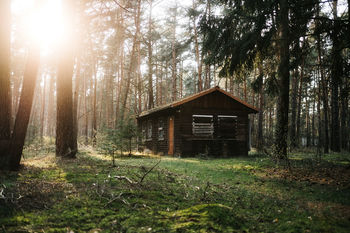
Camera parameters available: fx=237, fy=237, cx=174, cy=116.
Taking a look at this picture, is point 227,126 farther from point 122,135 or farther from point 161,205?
point 161,205

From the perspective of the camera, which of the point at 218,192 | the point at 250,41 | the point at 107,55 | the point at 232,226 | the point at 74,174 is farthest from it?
the point at 107,55

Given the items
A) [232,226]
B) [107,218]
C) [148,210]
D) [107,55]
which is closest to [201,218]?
[232,226]

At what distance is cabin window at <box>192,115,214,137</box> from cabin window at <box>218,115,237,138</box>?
2.12ft

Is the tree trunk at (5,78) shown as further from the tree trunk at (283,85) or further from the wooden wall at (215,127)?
the wooden wall at (215,127)

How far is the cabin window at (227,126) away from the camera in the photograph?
17.5 meters

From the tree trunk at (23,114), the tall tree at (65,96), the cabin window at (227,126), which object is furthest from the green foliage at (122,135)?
the tree trunk at (23,114)

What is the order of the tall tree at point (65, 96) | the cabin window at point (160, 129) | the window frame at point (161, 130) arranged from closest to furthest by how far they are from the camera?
the tall tree at point (65, 96), the window frame at point (161, 130), the cabin window at point (160, 129)

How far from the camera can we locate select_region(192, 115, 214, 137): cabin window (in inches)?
674

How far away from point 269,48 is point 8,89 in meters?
10.3

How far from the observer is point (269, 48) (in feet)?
35.9

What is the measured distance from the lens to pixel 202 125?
1723cm

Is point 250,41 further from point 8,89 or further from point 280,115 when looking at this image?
point 8,89

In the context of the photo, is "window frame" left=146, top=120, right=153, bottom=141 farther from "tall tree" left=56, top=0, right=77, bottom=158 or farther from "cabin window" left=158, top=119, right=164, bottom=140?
"tall tree" left=56, top=0, right=77, bottom=158

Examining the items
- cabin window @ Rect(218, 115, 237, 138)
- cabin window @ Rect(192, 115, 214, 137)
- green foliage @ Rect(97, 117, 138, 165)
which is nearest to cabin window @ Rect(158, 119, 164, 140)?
cabin window @ Rect(192, 115, 214, 137)
